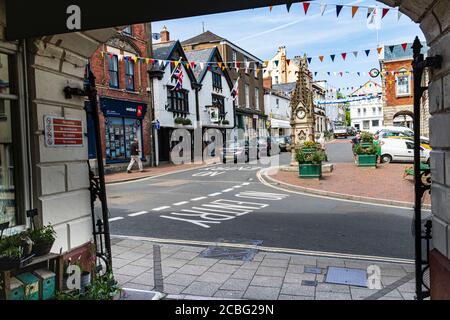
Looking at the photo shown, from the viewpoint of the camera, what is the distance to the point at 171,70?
28156 millimetres

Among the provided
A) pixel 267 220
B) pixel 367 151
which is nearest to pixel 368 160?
pixel 367 151

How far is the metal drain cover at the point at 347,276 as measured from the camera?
5000 millimetres

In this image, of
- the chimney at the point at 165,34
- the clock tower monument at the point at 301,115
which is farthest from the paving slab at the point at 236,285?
the chimney at the point at 165,34

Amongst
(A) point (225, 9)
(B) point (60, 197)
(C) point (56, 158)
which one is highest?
(A) point (225, 9)

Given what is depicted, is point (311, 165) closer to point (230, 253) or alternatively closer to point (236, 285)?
point (230, 253)

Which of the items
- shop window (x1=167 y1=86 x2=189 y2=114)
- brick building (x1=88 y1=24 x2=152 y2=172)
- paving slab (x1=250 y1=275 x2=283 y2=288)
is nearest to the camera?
paving slab (x1=250 y1=275 x2=283 y2=288)

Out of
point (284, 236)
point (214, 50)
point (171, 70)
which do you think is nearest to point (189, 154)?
point (171, 70)

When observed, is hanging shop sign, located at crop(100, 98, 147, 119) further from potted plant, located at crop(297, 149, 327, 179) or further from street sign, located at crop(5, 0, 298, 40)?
street sign, located at crop(5, 0, 298, 40)

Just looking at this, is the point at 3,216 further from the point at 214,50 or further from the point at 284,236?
the point at 214,50

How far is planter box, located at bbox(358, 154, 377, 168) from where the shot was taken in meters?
19.1

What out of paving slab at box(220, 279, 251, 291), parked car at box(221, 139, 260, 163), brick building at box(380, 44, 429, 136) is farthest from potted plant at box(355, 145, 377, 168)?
brick building at box(380, 44, 429, 136)

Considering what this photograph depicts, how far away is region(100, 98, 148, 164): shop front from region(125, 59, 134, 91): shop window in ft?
3.71

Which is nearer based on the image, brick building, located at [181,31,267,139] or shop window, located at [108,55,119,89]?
shop window, located at [108,55,119,89]
